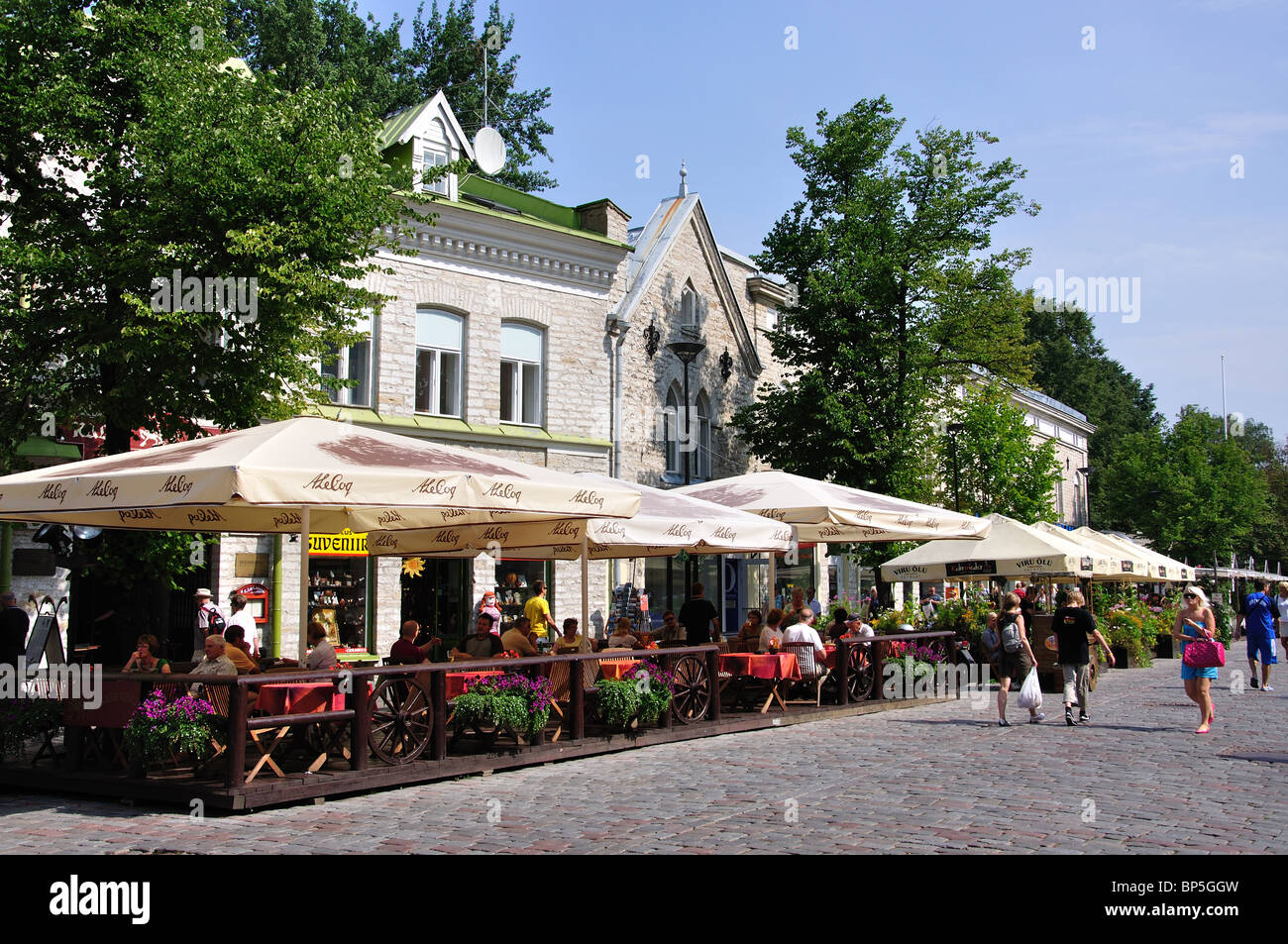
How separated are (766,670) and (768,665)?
7 centimetres

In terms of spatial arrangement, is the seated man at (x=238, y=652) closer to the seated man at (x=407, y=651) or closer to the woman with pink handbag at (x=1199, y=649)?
the seated man at (x=407, y=651)

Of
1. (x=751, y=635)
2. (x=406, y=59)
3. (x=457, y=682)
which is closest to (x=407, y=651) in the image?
(x=457, y=682)

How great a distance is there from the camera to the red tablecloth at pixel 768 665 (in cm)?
1486

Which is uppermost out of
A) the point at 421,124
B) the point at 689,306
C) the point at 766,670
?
the point at 421,124

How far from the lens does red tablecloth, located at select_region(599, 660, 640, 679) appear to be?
13141 mm

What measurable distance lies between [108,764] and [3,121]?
8.03m

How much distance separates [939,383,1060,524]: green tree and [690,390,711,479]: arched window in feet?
19.6

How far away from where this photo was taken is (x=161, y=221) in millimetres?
13203

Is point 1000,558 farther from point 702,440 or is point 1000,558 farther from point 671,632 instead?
point 702,440

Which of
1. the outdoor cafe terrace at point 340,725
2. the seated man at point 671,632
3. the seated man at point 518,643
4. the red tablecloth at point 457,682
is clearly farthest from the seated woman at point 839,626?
the red tablecloth at point 457,682

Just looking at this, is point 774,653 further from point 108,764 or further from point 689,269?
point 689,269

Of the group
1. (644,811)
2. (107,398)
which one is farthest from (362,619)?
(644,811)

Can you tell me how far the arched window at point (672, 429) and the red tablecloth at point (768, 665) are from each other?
13253mm

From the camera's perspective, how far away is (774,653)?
15.0 metres
